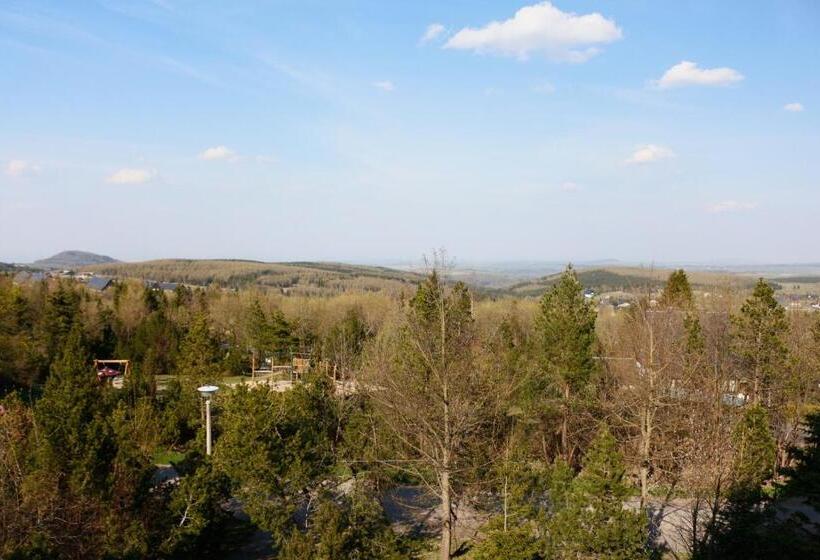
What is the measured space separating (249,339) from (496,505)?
3420cm

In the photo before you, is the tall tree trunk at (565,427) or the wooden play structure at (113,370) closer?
A: the tall tree trunk at (565,427)

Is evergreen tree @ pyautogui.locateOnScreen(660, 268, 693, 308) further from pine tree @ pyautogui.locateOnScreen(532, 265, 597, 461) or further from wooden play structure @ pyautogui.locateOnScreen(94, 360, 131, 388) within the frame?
wooden play structure @ pyautogui.locateOnScreen(94, 360, 131, 388)

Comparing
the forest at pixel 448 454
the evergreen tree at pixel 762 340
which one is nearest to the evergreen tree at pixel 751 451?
the forest at pixel 448 454

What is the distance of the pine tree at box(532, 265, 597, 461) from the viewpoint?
796 inches

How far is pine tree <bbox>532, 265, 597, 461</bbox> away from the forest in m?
0.07

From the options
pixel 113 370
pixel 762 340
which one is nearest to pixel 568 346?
pixel 762 340

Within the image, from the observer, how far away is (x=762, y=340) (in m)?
20.0

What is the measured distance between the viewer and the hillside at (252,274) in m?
123

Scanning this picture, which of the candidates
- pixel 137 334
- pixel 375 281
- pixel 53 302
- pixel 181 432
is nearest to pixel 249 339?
pixel 137 334

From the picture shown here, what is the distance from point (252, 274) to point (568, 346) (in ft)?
412

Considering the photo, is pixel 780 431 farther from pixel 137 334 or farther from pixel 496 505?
pixel 137 334

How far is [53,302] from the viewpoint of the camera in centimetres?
3959

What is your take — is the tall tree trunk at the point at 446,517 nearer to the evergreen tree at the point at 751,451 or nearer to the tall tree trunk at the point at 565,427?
the evergreen tree at the point at 751,451

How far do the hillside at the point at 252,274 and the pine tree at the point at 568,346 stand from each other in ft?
300
